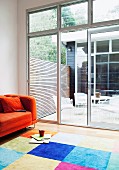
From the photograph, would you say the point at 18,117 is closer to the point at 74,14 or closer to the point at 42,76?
the point at 42,76

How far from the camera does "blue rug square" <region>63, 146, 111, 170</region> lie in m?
2.36

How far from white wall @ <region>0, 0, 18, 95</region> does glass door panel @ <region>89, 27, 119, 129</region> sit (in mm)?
2081

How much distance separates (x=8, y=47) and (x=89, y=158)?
11.1ft

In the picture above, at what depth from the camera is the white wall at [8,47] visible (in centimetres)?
438

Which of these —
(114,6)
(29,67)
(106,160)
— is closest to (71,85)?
(29,67)

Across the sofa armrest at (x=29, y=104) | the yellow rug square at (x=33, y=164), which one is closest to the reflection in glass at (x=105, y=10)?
the sofa armrest at (x=29, y=104)

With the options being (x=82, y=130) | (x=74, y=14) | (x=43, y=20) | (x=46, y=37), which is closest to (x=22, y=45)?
(x=46, y=37)

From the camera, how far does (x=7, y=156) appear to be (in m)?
2.57

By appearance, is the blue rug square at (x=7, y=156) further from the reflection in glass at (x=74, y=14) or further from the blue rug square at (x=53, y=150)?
the reflection in glass at (x=74, y=14)

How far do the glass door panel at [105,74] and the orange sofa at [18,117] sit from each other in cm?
149

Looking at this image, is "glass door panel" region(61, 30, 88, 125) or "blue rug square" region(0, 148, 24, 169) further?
"glass door panel" region(61, 30, 88, 125)

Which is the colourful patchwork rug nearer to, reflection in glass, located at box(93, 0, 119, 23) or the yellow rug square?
the yellow rug square

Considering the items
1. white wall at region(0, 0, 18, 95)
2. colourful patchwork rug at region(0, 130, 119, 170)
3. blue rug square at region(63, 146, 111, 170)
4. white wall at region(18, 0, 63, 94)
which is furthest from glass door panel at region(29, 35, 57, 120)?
blue rug square at region(63, 146, 111, 170)

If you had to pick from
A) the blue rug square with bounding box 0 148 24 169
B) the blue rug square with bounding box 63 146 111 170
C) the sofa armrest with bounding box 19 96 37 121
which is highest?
the sofa armrest with bounding box 19 96 37 121
